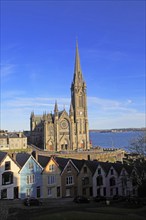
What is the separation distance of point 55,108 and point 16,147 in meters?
26.7

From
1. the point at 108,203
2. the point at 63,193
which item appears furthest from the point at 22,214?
the point at 63,193

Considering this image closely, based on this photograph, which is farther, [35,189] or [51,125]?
[51,125]

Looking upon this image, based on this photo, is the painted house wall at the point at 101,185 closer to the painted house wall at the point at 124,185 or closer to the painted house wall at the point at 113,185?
the painted house wall at the point at 113,185

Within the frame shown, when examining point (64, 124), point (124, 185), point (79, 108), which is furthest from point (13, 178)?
point (79, 108)

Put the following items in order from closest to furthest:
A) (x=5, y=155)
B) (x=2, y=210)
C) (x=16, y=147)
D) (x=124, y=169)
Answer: (x=2, y=210) < (x=5, y=155) < (x=124, y=169) < (x=16, y=147)

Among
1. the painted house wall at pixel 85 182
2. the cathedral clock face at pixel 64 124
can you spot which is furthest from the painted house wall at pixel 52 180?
the cathedral clock face at pixel 64 124

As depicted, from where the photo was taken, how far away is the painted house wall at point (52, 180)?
46344 millimetres

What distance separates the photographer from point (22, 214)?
94.2 feet

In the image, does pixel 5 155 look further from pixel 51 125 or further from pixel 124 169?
pixel 51 125

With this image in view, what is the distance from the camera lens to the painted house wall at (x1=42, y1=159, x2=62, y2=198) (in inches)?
1825

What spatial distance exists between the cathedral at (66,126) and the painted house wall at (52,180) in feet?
259

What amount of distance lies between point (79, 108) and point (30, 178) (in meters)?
97.5

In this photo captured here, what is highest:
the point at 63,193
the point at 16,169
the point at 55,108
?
the point at 55,108

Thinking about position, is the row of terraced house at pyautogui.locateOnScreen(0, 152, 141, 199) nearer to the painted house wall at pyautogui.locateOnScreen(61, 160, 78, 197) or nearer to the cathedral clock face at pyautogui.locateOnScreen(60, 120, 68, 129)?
the painted house wall at pyautogui.locateOnScreen(61, 160, 78, 197)
